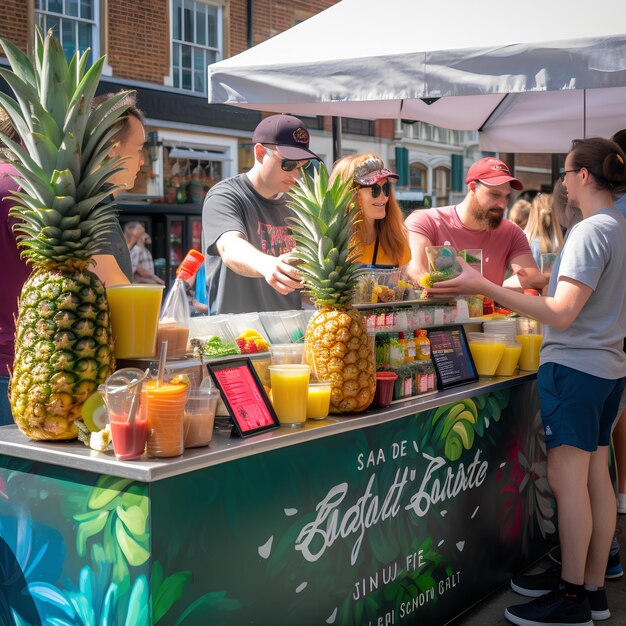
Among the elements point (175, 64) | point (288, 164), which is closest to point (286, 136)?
point (288, 164)

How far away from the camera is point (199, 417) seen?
2443 millimetres

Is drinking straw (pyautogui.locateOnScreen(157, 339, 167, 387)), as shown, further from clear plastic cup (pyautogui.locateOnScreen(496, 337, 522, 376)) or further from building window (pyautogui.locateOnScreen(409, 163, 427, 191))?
building window (pyautogui.locateOnScreen(409, 163, 427, 191))

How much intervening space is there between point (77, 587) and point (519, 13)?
3325mm

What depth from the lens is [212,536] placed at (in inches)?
95.0

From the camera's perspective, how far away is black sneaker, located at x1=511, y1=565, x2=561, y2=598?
388 cm

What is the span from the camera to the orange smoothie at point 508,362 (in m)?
4.10

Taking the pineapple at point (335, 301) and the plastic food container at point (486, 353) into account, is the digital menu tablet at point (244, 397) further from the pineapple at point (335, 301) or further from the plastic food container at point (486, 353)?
the plastic food container at point (486, 353)

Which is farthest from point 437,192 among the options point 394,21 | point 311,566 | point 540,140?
point 311,566

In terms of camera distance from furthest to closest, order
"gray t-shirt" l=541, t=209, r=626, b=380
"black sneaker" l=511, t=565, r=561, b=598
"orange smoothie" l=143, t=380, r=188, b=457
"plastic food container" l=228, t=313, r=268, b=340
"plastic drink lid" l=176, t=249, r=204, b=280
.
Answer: "black sneaker" l=511, t=565, r=561, b=598, "gray t-shirt" l=541, t=209, r=626, b=380, "plastic food container" l=228, t=313, r=268, b=340, "plastic drink lid" l=176, t=249, r=204, b=280, "orange smoothie" l=143, t=380, r=188, b=457

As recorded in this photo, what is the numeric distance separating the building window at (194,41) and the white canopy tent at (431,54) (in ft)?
39.9

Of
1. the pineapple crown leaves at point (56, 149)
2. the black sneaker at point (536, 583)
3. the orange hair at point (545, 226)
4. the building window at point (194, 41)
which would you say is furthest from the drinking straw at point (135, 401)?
the building window at point (194, 41)

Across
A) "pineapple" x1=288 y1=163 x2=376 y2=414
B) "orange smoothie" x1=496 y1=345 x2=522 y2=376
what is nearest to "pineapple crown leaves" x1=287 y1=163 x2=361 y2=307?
"pineapple" x1=288 y1=163 x2=376 y2=414

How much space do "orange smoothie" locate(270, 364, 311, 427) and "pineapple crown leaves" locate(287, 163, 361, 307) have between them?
1.18ft

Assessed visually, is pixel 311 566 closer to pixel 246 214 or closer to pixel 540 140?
pixel 246 214
